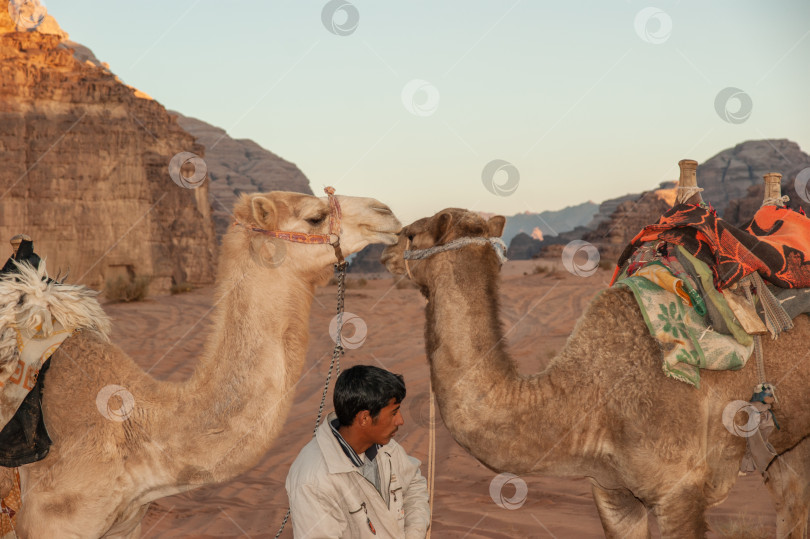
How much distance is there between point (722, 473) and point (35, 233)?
33361mm

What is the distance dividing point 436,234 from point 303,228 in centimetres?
76

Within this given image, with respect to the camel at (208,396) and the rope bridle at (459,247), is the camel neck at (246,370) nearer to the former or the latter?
the camel at (208,396)

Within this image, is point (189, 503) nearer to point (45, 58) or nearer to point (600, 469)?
point (600, 469)


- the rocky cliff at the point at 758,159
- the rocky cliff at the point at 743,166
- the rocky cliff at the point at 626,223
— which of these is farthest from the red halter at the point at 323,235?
the rocky cliff at the point at 743,166

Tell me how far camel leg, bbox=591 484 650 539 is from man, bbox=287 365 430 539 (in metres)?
1.57

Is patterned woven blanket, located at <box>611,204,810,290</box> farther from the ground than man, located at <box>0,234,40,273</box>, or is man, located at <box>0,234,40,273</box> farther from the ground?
patterned woven blanket, located at <box>611,204,810,290</box>

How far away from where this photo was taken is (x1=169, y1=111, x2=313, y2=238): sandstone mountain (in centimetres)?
8074

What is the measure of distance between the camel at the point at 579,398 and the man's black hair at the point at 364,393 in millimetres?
912

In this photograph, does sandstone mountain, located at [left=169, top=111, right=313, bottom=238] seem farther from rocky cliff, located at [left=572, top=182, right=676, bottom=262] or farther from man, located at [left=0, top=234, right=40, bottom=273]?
man, located at [left=0, top=234, right=40, bottom=273]

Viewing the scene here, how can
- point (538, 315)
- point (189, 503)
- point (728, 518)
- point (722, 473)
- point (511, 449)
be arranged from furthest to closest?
1. point (538, 315)
2. point (189, 503)
3. point (728, 518)
4. point (722, 473)
5. point (511, 449)

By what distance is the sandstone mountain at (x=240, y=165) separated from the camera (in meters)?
80.7

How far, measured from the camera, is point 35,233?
3128 centimetres

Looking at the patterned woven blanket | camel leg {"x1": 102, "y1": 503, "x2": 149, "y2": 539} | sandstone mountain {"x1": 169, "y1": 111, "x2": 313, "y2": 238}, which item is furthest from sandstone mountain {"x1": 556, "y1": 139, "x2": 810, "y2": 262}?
camel leg {"x1": 102, "y1": 503, "x2": 149, "y2": 539}

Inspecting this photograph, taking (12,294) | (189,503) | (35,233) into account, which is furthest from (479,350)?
(35,233)
